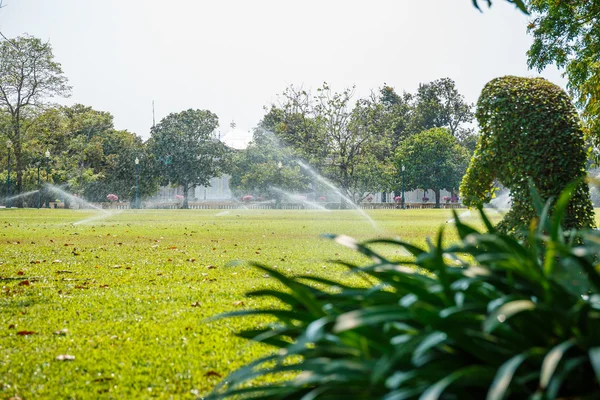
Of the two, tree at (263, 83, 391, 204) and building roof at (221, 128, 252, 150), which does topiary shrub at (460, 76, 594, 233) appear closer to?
tree at (263, 83, 391, 204)

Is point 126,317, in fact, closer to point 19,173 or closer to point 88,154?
point 19,173

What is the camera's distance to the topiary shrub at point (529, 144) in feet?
21.9

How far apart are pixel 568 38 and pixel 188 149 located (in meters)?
47.1

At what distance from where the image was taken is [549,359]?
1.39m

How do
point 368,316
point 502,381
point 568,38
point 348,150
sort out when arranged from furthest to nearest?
1. point 348,150
2. point 568,38
3. point 368,316
4. point 502,381

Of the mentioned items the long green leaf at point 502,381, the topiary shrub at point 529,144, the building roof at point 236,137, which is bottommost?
the long green leaf at point 502,381

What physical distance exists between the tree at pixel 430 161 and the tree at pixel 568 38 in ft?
133

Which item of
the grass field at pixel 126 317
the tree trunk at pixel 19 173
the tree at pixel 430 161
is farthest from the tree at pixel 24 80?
the grass field at pixel 126 317

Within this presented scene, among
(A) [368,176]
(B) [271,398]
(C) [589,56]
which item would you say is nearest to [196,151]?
(A) [368,176]

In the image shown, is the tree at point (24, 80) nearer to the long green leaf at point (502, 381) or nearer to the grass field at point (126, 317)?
the grass field at point (126, 317)

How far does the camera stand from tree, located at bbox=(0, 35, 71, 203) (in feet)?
153

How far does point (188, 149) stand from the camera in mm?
60062

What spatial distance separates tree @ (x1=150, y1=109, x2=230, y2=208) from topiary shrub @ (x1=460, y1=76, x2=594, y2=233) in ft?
176

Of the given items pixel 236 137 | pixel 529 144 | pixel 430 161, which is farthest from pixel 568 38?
pixel 236 137
